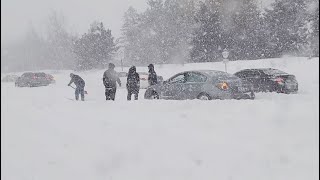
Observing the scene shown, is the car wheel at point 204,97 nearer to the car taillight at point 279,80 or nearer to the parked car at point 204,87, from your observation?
the parked car at point 204,87

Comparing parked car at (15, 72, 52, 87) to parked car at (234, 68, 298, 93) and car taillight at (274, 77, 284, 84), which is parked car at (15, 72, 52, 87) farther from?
car taillight at (274, 77, 284, 84)

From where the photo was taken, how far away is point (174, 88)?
1391 centimetres

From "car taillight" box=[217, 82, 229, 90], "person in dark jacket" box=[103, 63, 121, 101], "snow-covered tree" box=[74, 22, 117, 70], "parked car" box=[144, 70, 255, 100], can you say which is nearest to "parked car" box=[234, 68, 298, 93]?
"parked car" box=[144, 70, 255, 100]

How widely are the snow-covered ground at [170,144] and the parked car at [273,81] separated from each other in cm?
898

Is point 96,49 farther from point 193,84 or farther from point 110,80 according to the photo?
point 193,84

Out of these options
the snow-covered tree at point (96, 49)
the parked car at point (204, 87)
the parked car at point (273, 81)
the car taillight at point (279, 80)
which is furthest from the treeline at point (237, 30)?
the parked car at point (204, 87)

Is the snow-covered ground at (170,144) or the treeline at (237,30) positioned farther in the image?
the treeline at (237,30)

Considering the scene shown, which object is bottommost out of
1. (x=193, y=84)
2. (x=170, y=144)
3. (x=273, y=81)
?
(x=170, y=144)

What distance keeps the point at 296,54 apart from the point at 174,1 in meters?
18.4

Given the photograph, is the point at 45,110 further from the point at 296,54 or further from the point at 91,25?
the point at 91,25

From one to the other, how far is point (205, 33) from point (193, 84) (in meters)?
26.8

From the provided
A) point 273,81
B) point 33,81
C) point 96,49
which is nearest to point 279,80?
point 273,81

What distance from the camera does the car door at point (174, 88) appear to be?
13.8 meters

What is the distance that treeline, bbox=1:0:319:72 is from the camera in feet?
119
